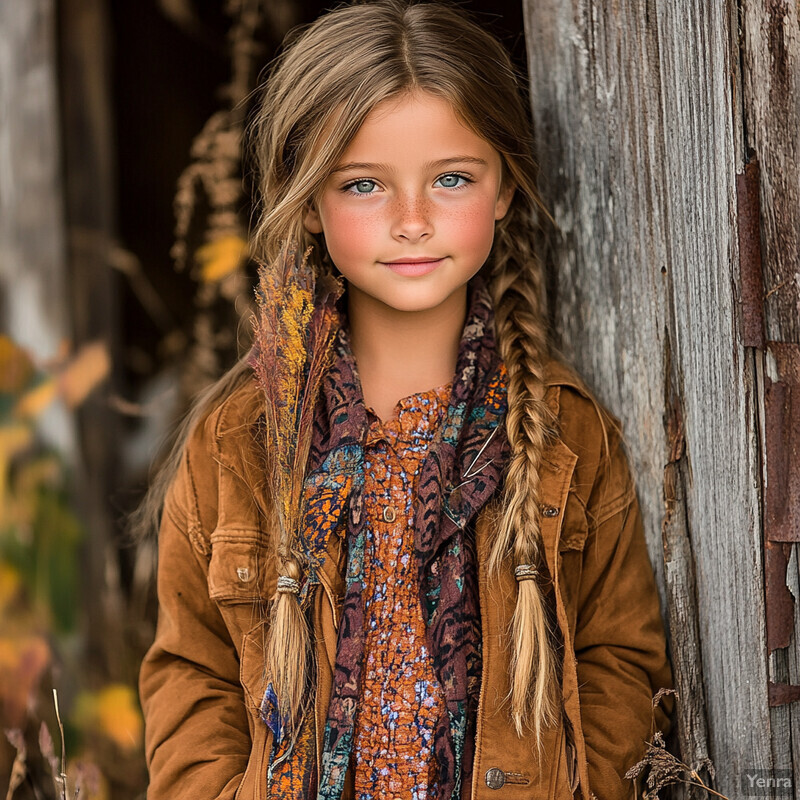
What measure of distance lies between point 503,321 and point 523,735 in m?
0.90

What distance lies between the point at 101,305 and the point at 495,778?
2334mm

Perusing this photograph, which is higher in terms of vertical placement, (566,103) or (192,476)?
(566,103)

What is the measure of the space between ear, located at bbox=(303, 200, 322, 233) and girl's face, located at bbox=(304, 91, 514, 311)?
12 cm

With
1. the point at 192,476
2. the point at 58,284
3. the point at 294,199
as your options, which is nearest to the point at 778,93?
the point at 294,199

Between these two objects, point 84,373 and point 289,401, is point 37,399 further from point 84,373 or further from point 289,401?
point 289,401

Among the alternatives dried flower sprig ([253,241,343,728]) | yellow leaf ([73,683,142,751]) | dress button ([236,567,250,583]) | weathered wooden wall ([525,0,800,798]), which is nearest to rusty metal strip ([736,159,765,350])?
weathered wooden wall ([525,0,800,798])

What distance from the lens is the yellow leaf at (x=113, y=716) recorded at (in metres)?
3.30

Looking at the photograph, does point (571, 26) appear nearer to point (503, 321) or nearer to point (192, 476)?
point (503, 321)

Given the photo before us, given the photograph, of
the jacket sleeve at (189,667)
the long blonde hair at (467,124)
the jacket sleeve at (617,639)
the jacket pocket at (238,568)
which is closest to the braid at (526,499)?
the long blonde hair at (467,124)

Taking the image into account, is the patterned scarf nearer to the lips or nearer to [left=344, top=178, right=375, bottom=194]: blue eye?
the lips

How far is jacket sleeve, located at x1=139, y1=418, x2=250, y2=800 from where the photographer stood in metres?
2.14

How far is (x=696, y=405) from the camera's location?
2.01 metres

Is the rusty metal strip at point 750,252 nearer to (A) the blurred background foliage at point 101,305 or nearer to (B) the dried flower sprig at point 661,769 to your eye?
(B) the dried flower sprig at point 661,769

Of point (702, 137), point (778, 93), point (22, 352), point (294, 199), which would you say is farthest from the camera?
point (22, 352)
